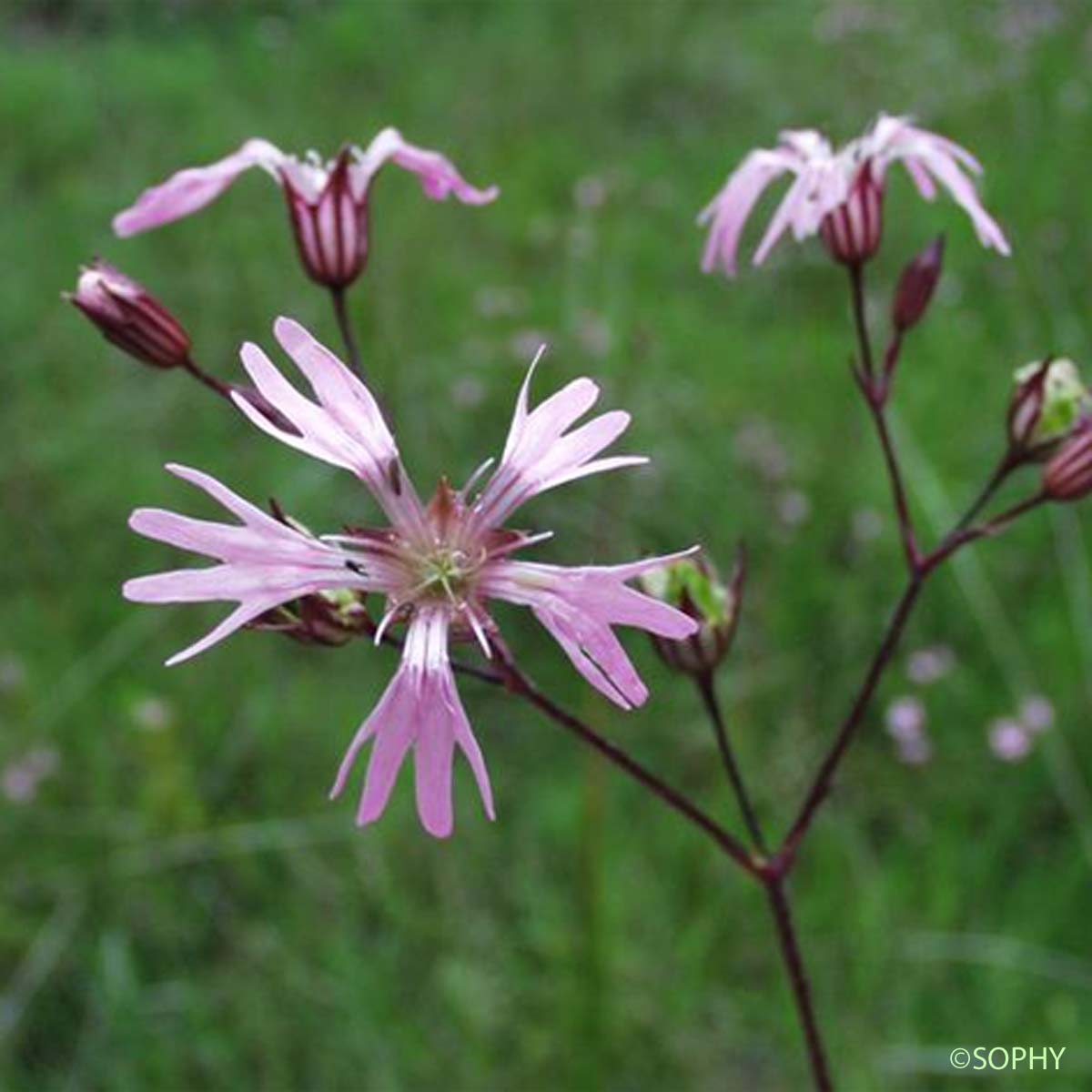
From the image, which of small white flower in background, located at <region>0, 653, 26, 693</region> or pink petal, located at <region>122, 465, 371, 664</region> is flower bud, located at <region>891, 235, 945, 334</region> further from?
small white flower in background, located at <region>0, 653, 26, 693</region>

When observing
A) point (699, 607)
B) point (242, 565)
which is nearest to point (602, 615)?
point (242, 565)

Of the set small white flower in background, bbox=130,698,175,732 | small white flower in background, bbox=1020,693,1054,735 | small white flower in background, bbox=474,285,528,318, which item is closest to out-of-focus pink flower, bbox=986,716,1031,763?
small white flower in background, bbox=1020,693,1054,735

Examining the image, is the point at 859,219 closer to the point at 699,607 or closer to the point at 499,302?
the point at 699,607

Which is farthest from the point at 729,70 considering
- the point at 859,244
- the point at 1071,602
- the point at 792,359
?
the point at 859,244

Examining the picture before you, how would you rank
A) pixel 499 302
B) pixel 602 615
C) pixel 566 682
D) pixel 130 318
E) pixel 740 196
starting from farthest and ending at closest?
pixel 499 302
pixel 566 682
pixel 740 196
pixel 130 318
pixel 602 615

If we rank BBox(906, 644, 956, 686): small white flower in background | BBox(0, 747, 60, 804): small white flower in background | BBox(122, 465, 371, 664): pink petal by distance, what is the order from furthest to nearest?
BBox(906, 644, 956, 686): small white flower in background
BBox(0, 747, 60, 804): small white flower in background
BBox(122, 465, 371, 664): pink petal

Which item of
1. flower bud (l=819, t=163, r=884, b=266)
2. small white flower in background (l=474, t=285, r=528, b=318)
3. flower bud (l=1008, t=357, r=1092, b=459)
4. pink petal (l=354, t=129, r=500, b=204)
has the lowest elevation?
flower bud (l=1008, t=357, r=1092, b=459)

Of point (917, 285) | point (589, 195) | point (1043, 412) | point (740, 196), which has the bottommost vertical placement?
point (1043, 412)
